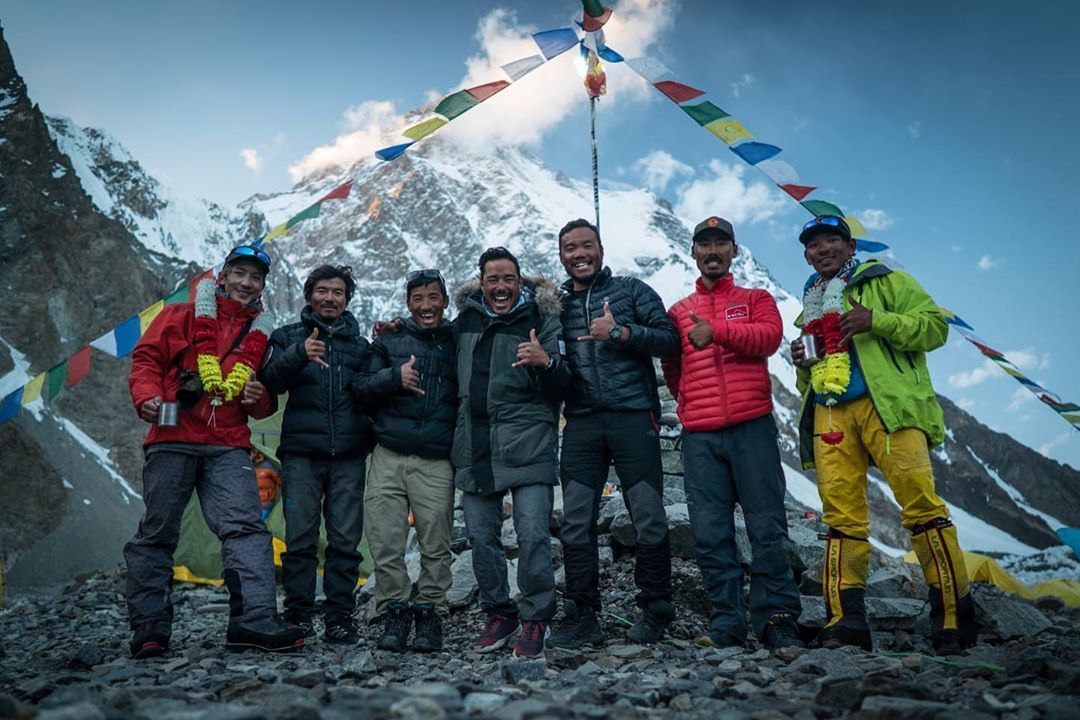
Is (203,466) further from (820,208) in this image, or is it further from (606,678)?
(820,208)

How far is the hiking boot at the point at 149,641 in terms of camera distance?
3.96 metres

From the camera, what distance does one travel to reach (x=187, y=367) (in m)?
4.44

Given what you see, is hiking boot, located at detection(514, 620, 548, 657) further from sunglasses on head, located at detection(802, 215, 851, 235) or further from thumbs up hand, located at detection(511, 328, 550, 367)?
sunglasses on head, located at detection(802, 215, 851, 235)

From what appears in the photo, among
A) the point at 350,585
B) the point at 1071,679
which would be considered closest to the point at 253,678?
the point at 350,585

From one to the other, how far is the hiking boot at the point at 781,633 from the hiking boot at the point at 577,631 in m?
0.93

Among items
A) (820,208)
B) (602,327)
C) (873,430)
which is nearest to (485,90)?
(820,208)

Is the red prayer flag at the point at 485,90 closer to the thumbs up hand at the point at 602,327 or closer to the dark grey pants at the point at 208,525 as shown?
the thumbs up hand at the point at 602,327

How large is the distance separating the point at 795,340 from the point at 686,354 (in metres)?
0.69

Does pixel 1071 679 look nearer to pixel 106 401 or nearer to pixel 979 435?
pixel 106 401

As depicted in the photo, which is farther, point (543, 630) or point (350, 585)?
point (350, 585)

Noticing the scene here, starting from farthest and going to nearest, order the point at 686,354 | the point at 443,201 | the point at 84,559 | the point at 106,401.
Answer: the point at 443,201 < the point at 106,401 < the point at 84,559 < the point at 686,354

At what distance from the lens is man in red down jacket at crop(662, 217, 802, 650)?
4.15m

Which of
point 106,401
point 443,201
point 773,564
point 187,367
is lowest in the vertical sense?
point 773,564

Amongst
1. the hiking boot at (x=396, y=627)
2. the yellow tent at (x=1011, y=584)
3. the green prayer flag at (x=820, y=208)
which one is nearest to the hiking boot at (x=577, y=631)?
the hiking boot at (x=396, y=627)
